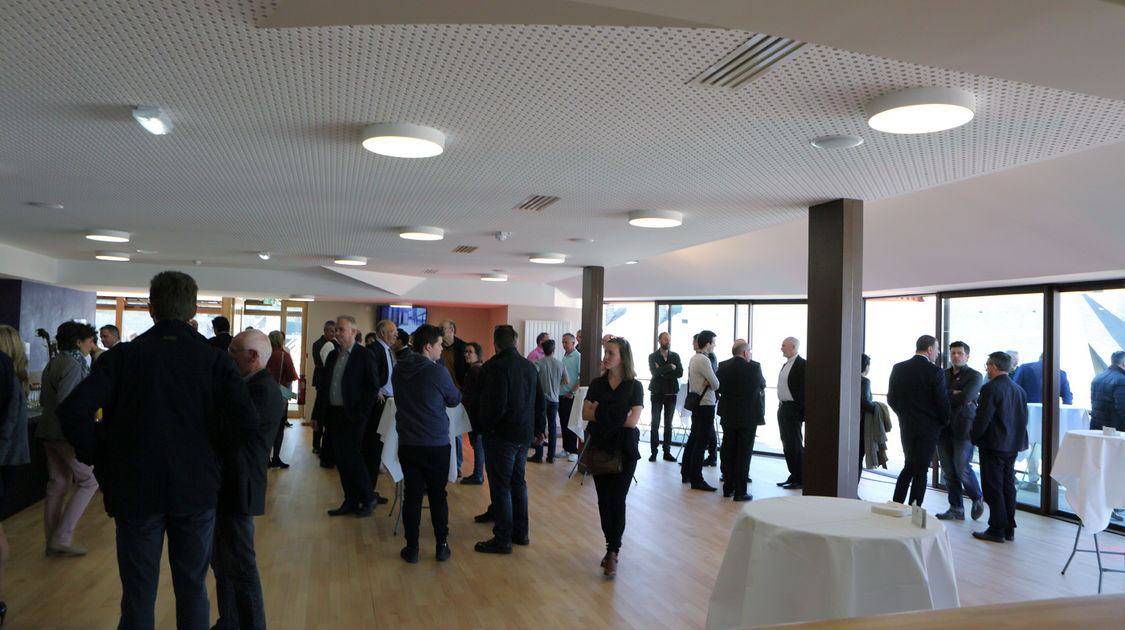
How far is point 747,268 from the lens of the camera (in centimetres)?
1025

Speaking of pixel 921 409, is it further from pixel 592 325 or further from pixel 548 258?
pixel 548 258

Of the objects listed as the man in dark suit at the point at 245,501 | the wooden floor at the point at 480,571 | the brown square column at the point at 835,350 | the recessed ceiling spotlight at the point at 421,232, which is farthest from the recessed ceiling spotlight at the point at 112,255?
the brown square column at the point at 835,350

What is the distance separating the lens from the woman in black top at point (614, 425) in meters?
4.50

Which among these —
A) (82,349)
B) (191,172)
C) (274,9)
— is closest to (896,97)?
(274,9)

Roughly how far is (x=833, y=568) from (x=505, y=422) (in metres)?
2.70

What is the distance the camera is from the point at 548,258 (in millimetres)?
9148

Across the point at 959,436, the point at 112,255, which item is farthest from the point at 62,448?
the point at 959,436

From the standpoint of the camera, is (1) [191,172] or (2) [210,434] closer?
(2) [210,434]

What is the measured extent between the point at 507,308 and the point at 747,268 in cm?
569

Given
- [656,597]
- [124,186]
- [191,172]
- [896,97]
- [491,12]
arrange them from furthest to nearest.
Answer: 1. [124,186]
2. [191,172]
3. [656,597]
4. [896,97]
5. [491,12]

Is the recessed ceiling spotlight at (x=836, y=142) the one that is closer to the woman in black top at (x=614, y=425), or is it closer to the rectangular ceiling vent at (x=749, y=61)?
the rectangular ceiling vent at (x=749, y=61)

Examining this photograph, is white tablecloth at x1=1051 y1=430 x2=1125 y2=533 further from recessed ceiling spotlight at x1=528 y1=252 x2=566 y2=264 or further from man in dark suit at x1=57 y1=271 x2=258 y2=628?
recessed ceiling spotlight at x1=528 y1=252 x2=566 y2=264

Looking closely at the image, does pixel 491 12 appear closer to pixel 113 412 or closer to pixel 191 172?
pixel 113 412

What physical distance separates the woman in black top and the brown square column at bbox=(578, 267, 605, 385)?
470 cm
